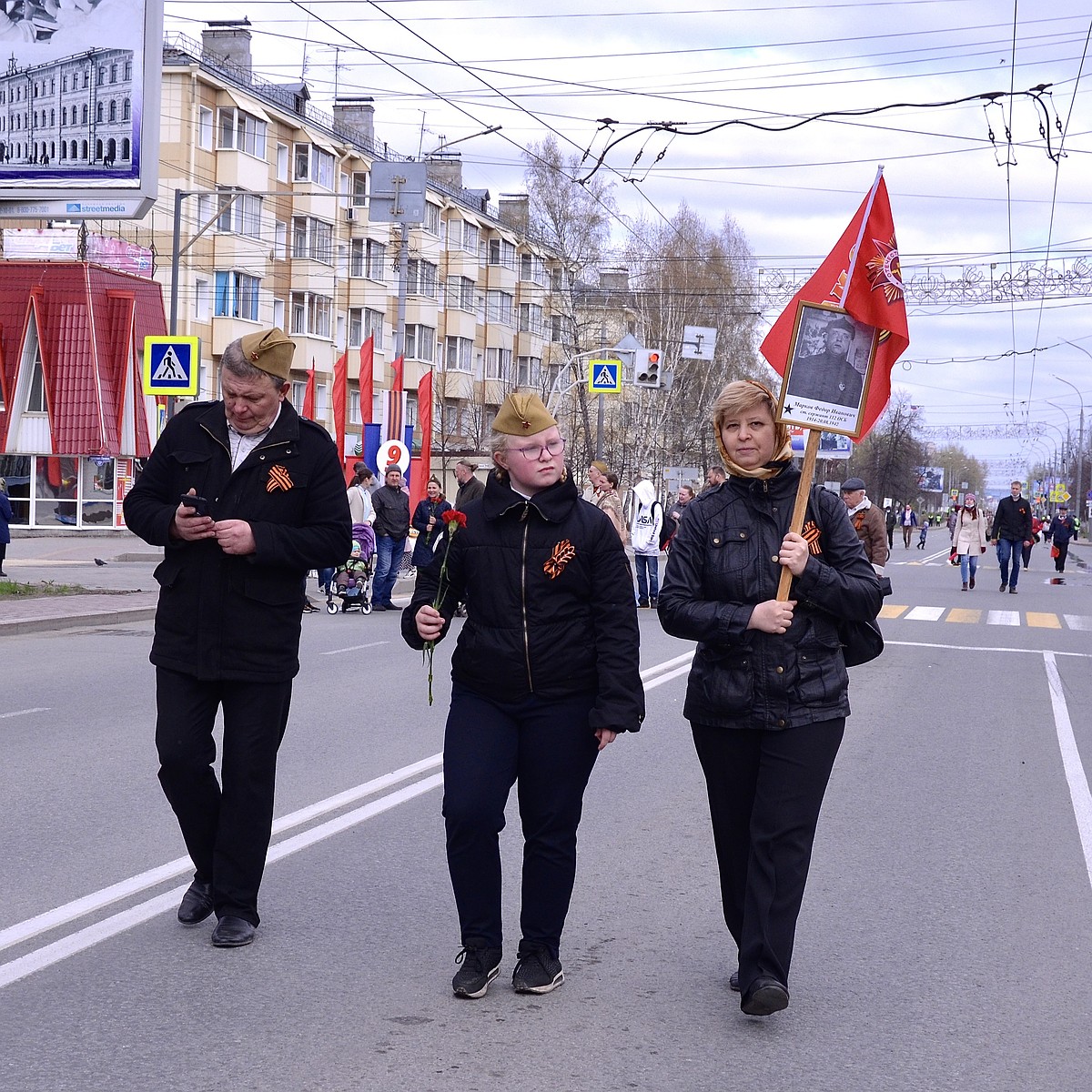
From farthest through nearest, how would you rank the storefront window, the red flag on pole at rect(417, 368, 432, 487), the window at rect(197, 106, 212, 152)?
the window at rect(197, 106, 212, 152), the storefront window, the red flag on pole at rect(417, 368, 432, 487)

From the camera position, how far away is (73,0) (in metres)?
20.3

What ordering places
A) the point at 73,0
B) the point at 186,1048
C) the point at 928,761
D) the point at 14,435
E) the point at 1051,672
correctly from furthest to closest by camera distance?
1. the point at 14,435
2. the point at 73,0
3. the point at 1051,672
4. the point at 928,761
5. the point at 186,1048

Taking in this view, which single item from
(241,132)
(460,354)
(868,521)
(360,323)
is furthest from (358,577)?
(460,354)

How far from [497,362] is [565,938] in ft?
226

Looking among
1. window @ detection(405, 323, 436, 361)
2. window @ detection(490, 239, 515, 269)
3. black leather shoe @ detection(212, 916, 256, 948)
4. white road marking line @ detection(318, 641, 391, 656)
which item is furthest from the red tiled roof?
black leather shoe @ detection(212, 916, 256, 948)

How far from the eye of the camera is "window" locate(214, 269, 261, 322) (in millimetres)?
49000

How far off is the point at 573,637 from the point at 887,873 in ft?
8.33

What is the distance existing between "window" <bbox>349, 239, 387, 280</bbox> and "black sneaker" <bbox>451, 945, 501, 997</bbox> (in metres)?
54.6

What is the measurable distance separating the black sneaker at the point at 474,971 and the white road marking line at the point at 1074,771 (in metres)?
3.02

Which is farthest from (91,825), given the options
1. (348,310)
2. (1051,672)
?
(348,310)

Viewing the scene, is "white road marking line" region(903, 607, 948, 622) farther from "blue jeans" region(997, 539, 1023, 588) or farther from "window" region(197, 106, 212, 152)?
"window" region(197, 106, 212, 152)

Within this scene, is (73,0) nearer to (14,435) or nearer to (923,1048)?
(923,1048)

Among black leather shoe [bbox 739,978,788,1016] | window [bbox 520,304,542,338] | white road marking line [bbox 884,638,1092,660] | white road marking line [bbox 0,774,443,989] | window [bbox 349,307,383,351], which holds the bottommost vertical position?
Answer: white road marking line [bbox 884,638,1092,660]

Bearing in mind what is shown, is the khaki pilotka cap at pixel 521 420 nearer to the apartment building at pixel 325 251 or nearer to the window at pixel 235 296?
the apartment building at pixel 325 251
